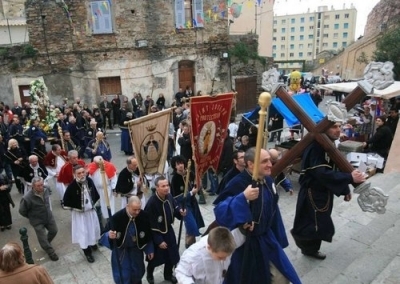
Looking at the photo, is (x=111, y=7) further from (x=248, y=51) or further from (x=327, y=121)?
(x=327, y=121)

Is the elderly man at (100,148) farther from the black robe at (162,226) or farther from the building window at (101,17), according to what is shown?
the building window at (101,17)

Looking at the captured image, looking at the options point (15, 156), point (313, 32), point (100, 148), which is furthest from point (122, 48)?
point (313, 32)

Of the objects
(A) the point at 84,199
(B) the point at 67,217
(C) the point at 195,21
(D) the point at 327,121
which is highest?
(C) the point at 195,21

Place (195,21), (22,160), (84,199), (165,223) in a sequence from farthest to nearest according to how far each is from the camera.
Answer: (195,21) → (22,160) → (84,199) → (165,223)

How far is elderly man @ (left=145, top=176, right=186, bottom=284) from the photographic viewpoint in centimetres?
496

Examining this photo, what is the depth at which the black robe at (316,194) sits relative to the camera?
4582mm

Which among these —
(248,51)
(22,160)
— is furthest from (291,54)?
(22,160)

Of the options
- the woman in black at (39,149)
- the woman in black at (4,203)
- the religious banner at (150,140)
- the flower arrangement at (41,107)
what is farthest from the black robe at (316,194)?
the flower arrangement at (41,107)

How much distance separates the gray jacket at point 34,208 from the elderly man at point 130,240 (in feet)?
6.27

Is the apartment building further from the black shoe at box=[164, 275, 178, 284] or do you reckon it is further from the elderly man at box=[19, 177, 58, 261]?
the black shoe at box=[164, 275, 178, 284]

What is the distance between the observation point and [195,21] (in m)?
20.6

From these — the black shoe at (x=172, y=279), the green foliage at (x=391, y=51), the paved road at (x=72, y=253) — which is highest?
the green foliage at (x=391, y=51)

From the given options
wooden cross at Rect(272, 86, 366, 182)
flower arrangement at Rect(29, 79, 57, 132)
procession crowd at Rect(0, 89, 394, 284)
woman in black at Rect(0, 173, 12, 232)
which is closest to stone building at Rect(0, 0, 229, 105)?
flower arrangement at Rect(29, 79, 57, 132)

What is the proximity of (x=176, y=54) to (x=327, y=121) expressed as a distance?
56.7 feet
